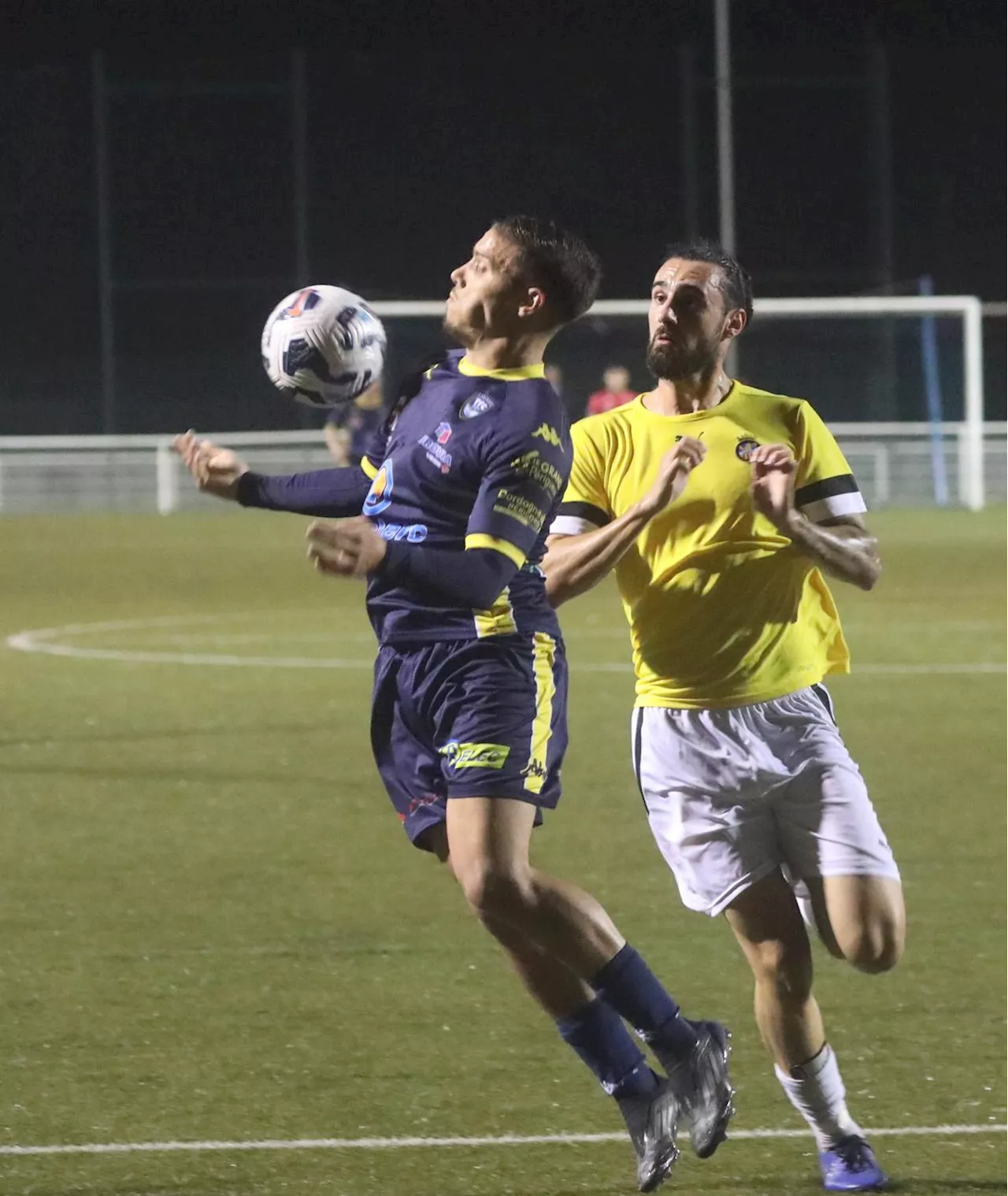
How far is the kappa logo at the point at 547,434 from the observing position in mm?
4484

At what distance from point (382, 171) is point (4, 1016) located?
32.3 m

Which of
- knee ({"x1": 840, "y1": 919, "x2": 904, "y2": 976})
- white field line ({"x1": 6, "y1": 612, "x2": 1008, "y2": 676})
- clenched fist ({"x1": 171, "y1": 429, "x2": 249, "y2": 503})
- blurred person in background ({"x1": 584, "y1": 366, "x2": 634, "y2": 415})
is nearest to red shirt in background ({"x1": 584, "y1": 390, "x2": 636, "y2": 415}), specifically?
blurred person in background ({"x1": 584, "y1": 366, "x2": 634, "y2": 415})

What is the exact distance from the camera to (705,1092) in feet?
14.9

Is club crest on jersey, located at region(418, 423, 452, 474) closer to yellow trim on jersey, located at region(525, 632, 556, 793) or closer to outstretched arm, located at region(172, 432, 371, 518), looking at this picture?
outstretched arm, located at region(172, 432, 371, 518)

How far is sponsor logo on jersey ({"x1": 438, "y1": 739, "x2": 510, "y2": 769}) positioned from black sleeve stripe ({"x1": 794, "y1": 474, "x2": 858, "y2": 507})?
82 centimetres

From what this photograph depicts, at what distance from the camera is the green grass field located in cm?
473

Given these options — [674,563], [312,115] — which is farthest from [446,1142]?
[312,115]

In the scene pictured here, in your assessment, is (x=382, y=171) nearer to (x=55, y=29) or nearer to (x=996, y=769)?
(x=55, y=29)

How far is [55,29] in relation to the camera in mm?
44312

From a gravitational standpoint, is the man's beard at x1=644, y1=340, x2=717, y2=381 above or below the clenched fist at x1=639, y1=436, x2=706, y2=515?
above

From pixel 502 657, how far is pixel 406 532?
1.08 feet

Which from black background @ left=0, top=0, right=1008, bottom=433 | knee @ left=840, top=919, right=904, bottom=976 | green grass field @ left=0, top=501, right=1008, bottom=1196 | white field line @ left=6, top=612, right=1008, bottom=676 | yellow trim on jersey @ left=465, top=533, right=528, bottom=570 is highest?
black background @ left=0, top=0, right=1008, bottom=433

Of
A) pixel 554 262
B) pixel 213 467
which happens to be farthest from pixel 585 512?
pixel 213 467

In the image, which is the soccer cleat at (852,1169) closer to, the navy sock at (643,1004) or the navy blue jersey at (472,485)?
the navy sock at (643,1004)
